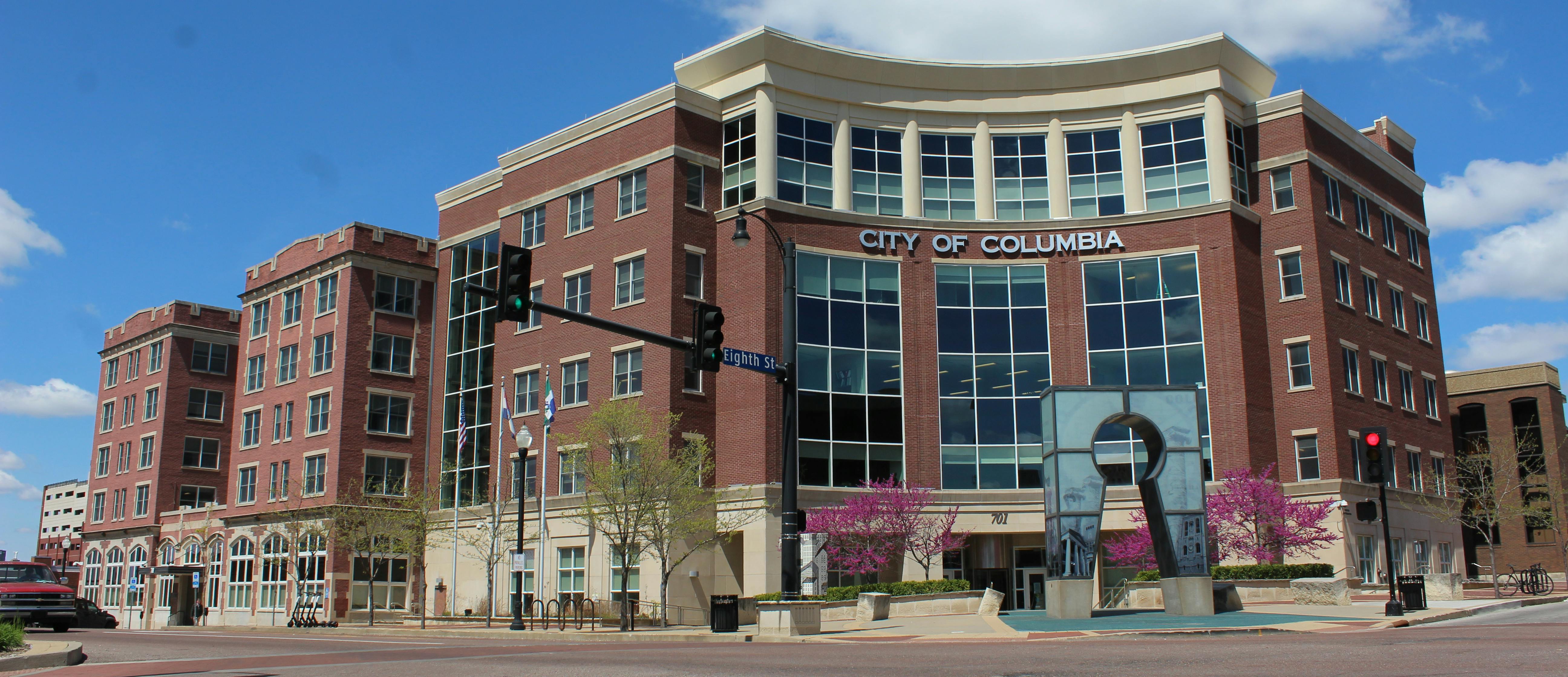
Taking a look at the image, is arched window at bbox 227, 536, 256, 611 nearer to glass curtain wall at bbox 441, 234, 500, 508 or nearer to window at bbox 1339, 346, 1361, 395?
glass curtain wall at bbox 441, 234, 500, 508

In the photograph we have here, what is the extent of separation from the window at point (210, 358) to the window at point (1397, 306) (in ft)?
209

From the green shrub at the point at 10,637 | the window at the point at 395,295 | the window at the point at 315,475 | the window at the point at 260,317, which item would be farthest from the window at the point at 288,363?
the green shrub at the point at 10,637

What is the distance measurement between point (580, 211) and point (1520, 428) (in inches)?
2286

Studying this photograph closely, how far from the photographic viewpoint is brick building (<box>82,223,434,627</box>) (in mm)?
55750

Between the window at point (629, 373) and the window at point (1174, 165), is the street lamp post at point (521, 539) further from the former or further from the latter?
the window at point (1174, 165)

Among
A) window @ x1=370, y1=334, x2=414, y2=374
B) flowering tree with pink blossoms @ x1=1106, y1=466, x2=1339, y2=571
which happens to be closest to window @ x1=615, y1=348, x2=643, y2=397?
window @ x1=370, y1=334, x2=414, y2=374

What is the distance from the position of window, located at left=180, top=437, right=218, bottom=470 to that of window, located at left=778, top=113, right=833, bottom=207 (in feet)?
144

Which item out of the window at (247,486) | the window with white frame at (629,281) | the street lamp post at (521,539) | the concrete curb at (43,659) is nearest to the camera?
the concrete curb at (43,659)

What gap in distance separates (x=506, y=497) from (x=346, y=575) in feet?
35.9

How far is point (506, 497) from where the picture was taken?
159ft

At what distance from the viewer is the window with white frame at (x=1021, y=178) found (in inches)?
1913

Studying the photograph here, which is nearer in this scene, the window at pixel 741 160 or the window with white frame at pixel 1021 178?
the window at pixel 741 160

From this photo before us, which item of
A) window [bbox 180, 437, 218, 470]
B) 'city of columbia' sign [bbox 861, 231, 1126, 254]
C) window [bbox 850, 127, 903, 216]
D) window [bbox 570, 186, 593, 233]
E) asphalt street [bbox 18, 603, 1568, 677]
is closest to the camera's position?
asphalt street [bbox 18, 603, 1568, 677]

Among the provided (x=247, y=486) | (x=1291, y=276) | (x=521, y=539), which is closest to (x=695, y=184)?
(x=521, y=539)
